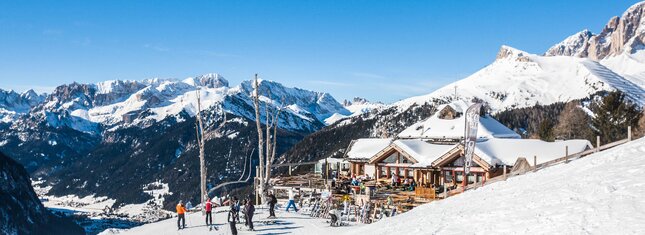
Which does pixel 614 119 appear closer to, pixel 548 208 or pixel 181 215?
pixel 548 208

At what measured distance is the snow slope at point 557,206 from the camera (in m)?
14.2

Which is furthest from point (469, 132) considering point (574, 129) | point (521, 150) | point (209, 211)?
point (574, 129)

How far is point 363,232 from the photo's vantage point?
21.7m

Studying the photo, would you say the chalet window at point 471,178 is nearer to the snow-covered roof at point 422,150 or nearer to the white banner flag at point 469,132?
the snow-covered roof at point 422,150

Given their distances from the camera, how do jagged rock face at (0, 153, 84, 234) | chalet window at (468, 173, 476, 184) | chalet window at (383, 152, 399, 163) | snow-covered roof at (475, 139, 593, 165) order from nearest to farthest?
1. snow-covered roof at (475, 139, 593, 165)
2. chalet window at (468, 173, 476, 184)
3. chalet window at (383, 152, 399, 163)
4. jagged rock face at (0, 153, 84, 234)

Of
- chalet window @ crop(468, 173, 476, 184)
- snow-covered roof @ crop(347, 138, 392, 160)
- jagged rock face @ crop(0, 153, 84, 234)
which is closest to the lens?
chalet window @ crop(468, 173, 476, 184)

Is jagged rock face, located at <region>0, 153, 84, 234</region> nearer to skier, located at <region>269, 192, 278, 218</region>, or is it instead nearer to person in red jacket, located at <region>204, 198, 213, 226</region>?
person in red jacket, located at <region>204, 198, 213, 226</region>

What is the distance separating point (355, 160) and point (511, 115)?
138m

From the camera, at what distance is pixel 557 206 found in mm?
16250

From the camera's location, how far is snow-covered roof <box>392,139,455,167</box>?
43.6 meters

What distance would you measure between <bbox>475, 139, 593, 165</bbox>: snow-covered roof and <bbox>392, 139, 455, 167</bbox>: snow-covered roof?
10.0 feet

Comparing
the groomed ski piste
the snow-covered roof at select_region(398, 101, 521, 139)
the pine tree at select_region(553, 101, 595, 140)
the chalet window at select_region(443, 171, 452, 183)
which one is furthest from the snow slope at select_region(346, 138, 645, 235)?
the pine tree at select_region(553, 101, 595, 140)

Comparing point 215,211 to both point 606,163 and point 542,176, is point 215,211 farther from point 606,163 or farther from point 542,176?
point 606,163

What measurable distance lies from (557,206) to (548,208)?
271mm
